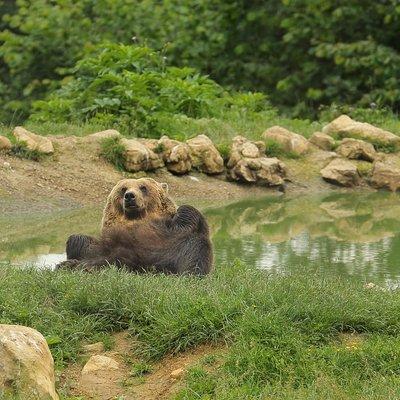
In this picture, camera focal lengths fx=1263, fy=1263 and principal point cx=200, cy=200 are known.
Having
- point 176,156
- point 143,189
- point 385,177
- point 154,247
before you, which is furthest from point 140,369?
point 385,177

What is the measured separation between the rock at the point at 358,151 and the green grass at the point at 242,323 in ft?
27.5

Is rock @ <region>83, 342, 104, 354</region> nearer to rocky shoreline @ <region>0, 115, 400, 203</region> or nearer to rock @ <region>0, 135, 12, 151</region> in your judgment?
rocky shoreline @ <region>0, 115, 400, 203</region>

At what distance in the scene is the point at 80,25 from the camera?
78.2 feet

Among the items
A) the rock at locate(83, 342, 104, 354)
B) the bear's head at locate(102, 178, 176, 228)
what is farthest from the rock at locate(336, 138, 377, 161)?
the rock at locate(83, 342, 104, 354)

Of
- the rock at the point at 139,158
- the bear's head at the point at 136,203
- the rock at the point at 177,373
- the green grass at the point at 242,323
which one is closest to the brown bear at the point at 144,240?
the bear's head at the point at 136,203

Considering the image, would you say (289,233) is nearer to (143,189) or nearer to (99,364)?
(143,189)

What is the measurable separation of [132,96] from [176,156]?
5.42 feet

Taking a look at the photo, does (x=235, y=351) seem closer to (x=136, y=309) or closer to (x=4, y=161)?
(x=136, y=309)

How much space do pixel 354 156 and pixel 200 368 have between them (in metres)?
9.92

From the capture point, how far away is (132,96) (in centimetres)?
1595

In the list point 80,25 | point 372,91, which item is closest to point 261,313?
point 372,91

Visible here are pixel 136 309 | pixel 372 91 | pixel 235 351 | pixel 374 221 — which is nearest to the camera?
pixel 235 351

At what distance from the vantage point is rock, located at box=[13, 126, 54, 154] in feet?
46.8

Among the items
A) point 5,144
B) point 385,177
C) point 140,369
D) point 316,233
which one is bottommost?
point 385,177
